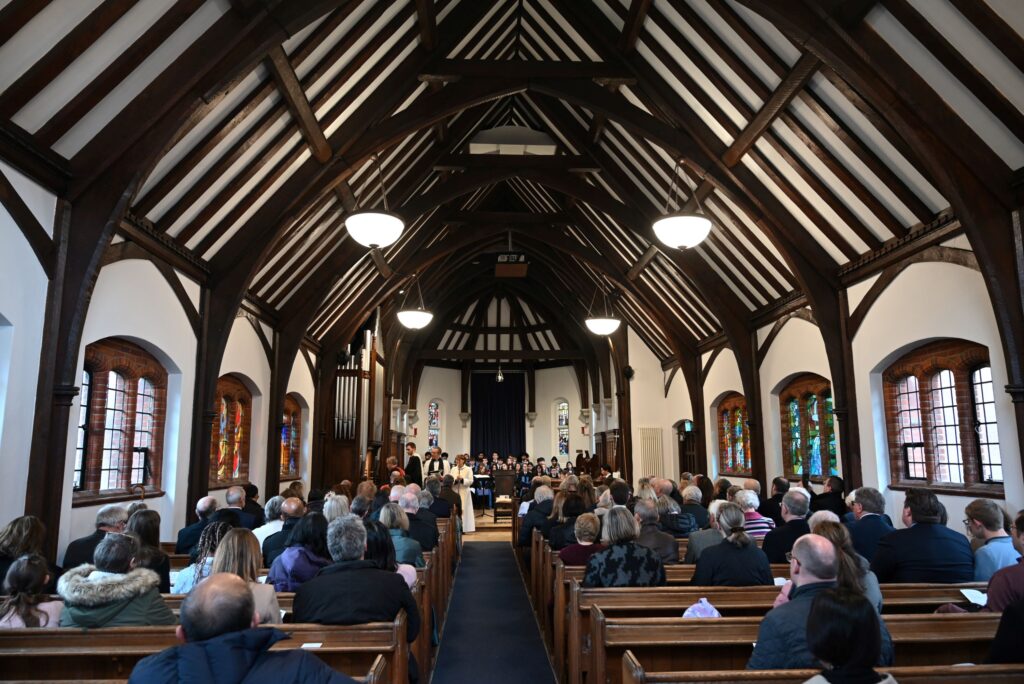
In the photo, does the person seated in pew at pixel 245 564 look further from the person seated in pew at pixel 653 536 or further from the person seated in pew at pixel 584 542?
the person seated in pew at pixel 653 536

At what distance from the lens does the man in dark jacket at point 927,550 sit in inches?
165

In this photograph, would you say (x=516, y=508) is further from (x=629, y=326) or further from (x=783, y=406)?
(x=629, y=326)

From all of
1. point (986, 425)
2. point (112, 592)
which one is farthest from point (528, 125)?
point (112, 592)

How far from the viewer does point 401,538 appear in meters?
5.22

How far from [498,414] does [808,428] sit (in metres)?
13.6

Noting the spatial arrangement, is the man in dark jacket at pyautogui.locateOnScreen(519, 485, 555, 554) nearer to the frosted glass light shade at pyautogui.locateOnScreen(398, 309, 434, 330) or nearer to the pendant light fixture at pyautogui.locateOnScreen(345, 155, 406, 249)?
the pendant light fixture at pyautogui.locateOnScreen(345, 155, 406, 249)

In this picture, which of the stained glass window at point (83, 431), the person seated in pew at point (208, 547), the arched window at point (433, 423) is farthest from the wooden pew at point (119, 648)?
the arched window at point (433, 423)

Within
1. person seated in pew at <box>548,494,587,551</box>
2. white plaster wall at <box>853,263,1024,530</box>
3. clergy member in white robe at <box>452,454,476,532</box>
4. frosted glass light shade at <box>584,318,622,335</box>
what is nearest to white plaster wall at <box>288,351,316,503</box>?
clergy member in white robe at <box>452,454,476,532</box>

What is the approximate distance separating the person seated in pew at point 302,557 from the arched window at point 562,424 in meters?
18.7

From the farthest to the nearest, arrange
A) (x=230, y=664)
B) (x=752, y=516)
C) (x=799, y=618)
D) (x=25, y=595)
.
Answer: (x=752, y=516), (x=25, y=595), (x=799, y=618), (x=230, y=664)

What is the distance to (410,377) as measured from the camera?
786 inches

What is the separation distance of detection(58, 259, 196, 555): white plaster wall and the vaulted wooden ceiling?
1.37 feet

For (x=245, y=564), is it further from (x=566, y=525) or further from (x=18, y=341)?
(x=566, y=525)

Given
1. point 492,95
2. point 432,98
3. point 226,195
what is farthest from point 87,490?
point 492,95
